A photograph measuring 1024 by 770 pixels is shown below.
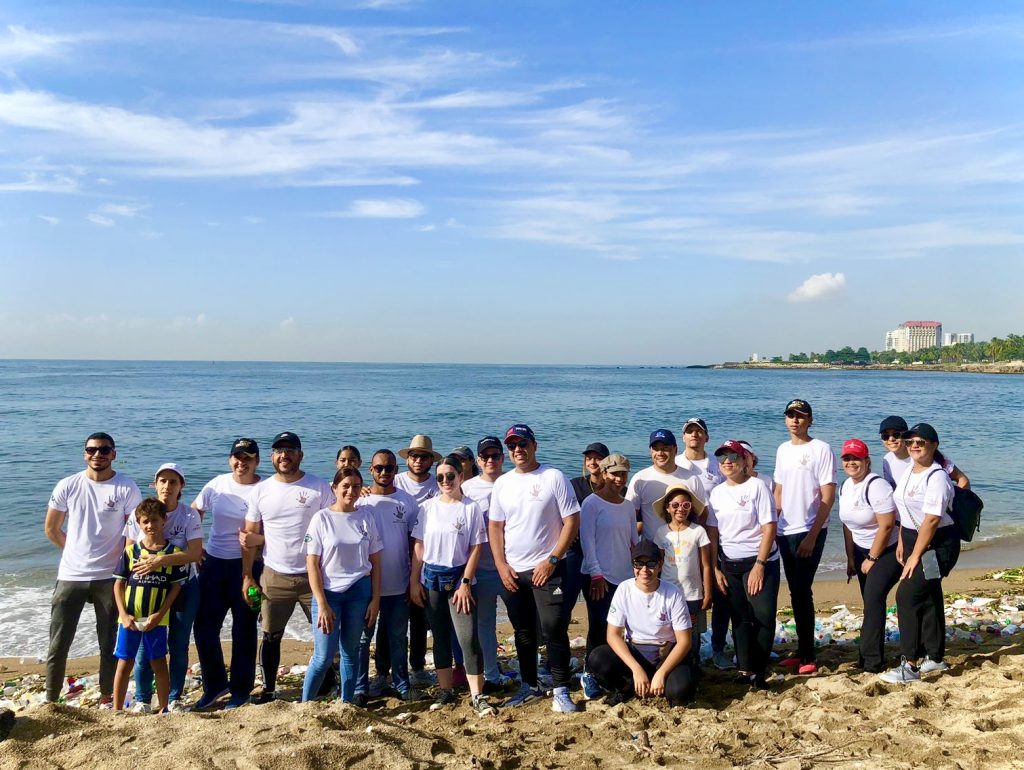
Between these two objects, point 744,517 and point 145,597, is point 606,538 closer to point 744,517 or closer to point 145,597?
point 744,517

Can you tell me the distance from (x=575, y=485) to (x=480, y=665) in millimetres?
1639

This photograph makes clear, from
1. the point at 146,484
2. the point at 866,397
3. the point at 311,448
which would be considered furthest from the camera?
the point at 866,397

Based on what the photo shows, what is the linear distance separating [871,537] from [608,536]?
2.01 metres

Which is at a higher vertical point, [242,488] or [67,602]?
[242,488]

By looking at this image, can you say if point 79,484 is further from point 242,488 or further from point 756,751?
point 756,751

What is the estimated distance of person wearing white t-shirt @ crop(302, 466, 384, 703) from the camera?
480 cm

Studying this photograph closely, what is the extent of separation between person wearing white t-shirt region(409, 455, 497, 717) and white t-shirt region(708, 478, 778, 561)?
1828mm

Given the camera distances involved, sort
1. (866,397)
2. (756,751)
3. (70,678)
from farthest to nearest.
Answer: (866,397)
(70,678)
(756,751)

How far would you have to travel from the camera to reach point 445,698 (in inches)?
204

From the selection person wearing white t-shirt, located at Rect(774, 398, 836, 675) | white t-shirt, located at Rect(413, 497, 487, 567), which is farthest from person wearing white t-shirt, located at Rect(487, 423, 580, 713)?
person wearing white t-shirt, located at Rect(774, 398, 836, 675)

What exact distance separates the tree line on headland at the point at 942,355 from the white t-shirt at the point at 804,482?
14045cm

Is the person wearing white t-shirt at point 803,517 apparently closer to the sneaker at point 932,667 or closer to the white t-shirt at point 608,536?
the sneaker at point 932,667

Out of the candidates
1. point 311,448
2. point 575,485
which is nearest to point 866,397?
point 311,448

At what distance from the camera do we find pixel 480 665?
510 centimetres
